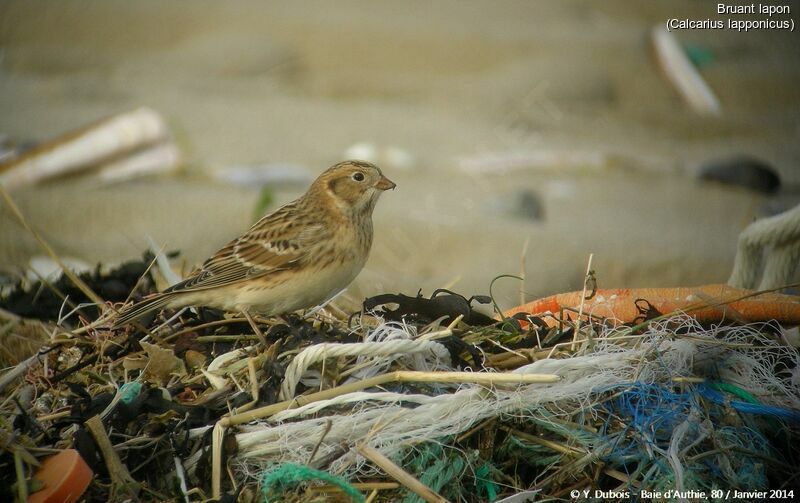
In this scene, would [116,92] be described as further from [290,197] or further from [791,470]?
[791,470]

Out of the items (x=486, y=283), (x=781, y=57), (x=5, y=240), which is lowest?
(x=486, y=283)

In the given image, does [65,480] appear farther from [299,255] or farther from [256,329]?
[299,255]

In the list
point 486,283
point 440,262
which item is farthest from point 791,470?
point 440,262

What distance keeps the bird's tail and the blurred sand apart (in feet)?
6.33

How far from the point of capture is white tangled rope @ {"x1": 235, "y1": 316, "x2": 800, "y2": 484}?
9.00 feet

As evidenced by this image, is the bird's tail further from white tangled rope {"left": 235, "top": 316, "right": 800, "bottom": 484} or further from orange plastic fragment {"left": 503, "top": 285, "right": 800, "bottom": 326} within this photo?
orange plastic fragment {"left": 503, "top": 285, "right": 800, "bottom": 326}

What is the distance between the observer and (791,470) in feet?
9.07

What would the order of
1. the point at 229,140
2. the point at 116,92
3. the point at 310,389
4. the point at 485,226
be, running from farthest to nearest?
the point at 116,92 < the point at 229,140 < the point at 485,226 < the point at 310,389

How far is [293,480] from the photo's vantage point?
8.80ft

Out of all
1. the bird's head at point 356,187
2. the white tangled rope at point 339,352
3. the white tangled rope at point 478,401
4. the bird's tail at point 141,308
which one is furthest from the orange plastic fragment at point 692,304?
the bird's tail at point 141,308

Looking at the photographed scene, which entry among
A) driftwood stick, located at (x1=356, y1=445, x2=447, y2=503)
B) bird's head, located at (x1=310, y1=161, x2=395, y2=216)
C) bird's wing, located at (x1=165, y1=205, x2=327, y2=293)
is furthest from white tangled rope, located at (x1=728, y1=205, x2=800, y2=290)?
driftwood stick, located at (x1=356, y1=445, x2=447, y2=503)

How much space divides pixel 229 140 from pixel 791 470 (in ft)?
21.9

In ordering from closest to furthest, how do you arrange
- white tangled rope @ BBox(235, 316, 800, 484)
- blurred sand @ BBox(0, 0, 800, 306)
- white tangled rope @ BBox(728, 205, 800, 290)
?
1. white tangled rope @ BBox(235, 316, 800, 484)
2. white tangled rope @ BBox(728, 205, 800, 290)
3. blurred sand @ BBox(0, 0, 800, 306)

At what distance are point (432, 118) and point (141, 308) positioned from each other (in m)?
6.02
